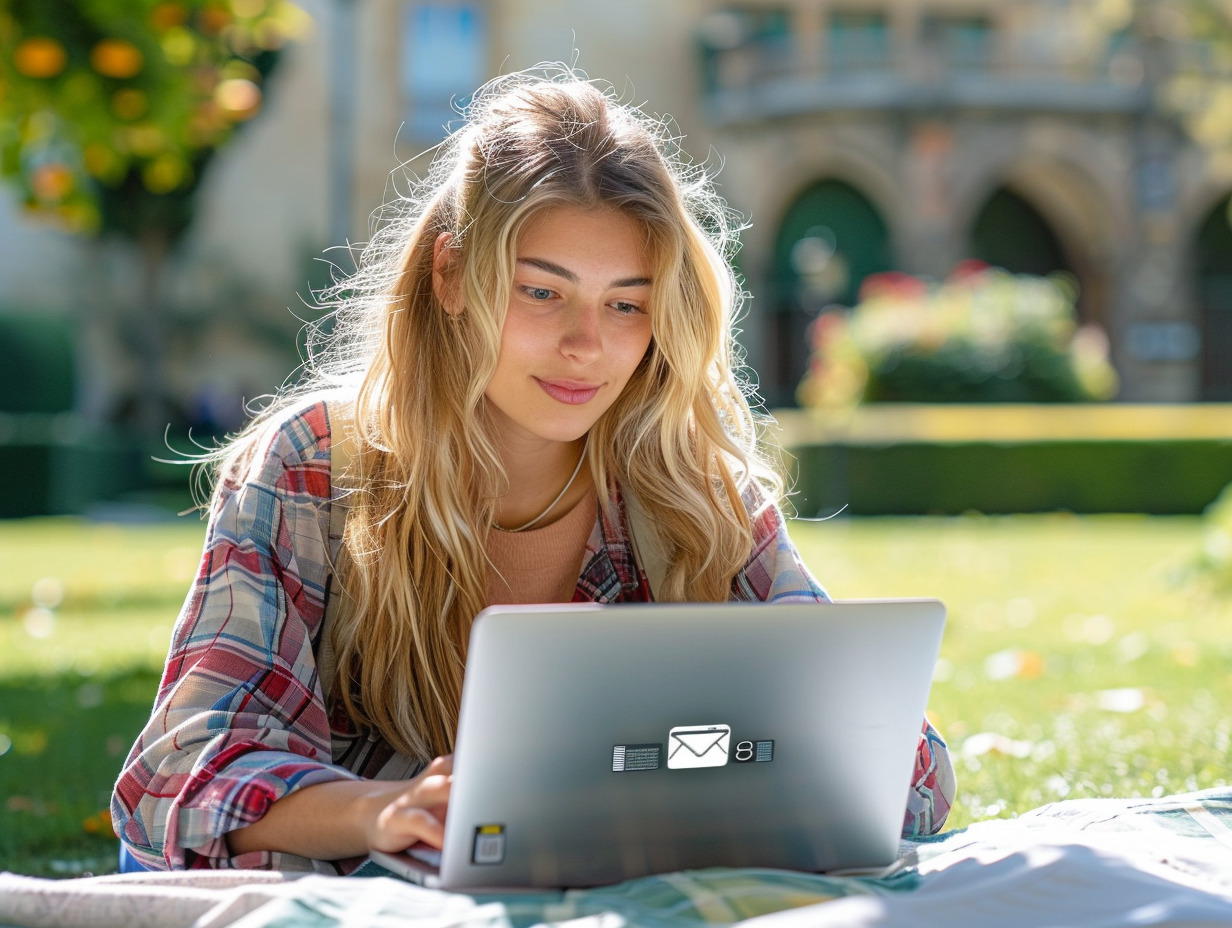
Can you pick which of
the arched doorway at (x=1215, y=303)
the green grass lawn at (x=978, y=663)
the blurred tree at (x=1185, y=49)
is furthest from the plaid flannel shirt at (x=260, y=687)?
the arched doorway at (x=1215, y=303)

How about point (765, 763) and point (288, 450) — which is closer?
A: point (765, 763)

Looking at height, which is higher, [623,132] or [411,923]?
[623,132]

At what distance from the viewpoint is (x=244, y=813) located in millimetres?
1722

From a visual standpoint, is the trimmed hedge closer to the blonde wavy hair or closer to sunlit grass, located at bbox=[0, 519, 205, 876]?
sunlit grass, located at bbox=[0, 519, 205, 876]

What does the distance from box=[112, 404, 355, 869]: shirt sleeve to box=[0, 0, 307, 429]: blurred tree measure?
13.7 ft

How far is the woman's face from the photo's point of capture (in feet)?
6.83

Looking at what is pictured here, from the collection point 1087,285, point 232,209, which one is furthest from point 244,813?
point 1087,285

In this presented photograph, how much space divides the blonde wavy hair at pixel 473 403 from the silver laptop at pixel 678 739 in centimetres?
52

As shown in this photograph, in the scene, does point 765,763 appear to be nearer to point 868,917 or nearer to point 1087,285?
point 868,917

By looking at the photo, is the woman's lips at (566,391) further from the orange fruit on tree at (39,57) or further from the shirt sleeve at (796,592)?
the orange fruit on tree at (39,57)

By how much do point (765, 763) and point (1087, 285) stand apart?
2430 centimetres

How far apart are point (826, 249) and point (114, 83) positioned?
61.0 ft

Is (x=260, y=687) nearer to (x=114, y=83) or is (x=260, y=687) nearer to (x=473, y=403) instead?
(x=473, y=403)

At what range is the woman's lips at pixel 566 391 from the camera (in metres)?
2.13
